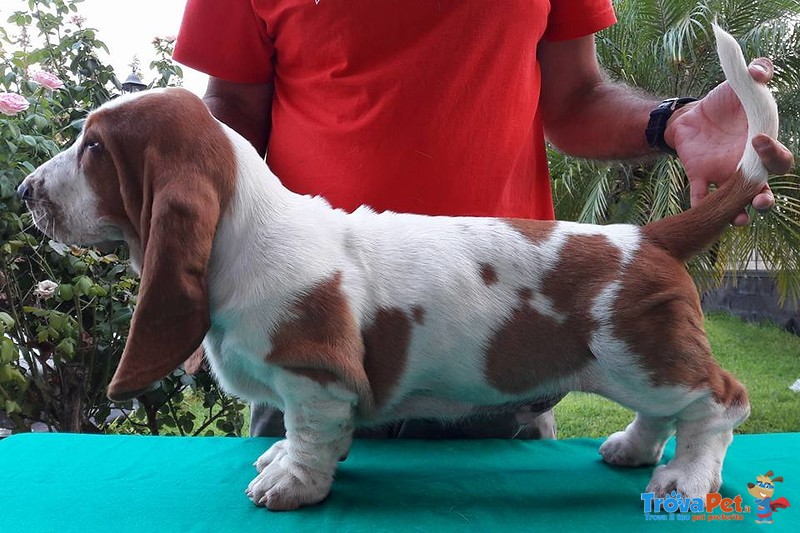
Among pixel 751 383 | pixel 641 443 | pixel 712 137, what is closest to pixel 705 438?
pixel 641 443

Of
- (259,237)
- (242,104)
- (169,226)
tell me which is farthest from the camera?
(242,104)

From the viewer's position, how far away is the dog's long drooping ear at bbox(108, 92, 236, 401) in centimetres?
122

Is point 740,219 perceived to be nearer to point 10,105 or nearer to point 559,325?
point 559,325

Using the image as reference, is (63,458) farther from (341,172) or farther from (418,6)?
(418,6)

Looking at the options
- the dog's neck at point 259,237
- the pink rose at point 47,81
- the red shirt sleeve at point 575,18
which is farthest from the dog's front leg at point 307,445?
the pink rose at point 47,81

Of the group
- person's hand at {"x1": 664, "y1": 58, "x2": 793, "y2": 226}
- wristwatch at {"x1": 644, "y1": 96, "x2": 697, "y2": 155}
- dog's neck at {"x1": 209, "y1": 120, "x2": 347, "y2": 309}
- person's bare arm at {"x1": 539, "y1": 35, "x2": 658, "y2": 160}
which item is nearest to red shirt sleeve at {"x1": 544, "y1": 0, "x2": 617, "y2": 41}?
person's bare arm at {"x1": 539, "y1": 35, "x2": 658, "y2": 160}

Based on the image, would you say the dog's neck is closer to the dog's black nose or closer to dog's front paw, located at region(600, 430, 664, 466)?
the dog's black nose

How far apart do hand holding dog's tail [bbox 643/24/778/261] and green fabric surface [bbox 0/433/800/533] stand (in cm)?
53

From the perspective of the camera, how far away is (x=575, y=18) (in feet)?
6.55

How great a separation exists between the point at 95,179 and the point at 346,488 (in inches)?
31.7

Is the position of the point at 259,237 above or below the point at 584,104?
below

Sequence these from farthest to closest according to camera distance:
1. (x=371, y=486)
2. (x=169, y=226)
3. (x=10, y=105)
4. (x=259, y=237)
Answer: (x=10, y=105) < (x=371, y=486) < (x=259, y=237) < (x=169, y=226)

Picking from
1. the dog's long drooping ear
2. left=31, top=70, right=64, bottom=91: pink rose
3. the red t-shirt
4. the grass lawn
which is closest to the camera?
the dog's long drooping ear

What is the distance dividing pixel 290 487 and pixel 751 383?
6.67 metres
